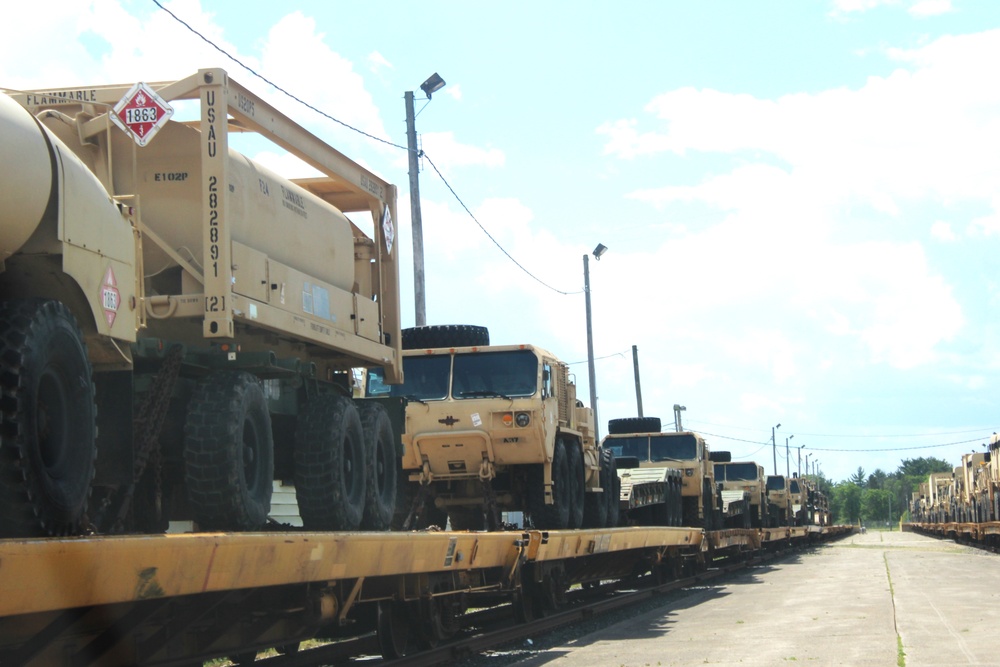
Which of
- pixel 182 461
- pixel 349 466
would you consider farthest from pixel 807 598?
pixel 182 461

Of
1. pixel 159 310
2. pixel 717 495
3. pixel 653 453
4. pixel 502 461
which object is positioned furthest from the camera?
pixel 717 495

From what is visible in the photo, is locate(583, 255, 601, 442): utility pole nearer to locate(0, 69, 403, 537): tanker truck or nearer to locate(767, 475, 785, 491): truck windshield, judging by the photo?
locate(767, 475, 785, 491): truck windshield

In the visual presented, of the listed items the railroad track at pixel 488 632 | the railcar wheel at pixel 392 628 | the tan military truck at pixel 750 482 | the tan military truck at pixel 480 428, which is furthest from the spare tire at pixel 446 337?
the tan military truck at pixel 750 482

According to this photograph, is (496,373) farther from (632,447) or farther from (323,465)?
(632,447)

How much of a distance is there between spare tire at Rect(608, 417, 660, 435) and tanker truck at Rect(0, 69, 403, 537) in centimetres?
1590

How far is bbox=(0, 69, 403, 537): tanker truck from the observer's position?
17.7 ft

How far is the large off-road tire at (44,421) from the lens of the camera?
4980 mm

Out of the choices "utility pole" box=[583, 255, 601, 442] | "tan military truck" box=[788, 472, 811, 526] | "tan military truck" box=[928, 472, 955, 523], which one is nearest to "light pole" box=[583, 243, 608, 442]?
"utility pole" box=[583, 255, 601, 442]

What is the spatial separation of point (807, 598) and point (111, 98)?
39.6 feet

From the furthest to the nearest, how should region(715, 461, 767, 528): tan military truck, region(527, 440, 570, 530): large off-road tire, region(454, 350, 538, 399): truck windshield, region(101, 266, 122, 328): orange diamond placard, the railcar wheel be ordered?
region(715, 461, 767, 528): tan military truck → region(527, 440, 570, 530): large off-road tire → region(454, 350, 538, 399): truck windshield → the railcar wheel → region(101, 266, 122, 328): orange diamond placard

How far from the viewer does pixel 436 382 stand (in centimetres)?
1452

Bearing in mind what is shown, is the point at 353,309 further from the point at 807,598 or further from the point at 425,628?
the point at 807,598

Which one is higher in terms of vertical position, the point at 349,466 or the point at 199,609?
the point at 349,466

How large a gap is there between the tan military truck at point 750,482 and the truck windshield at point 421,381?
69.0 feet
